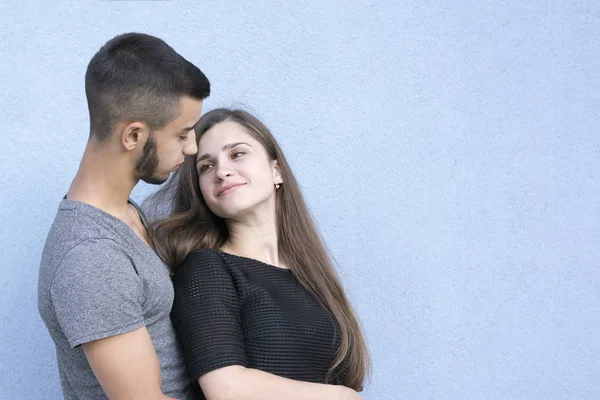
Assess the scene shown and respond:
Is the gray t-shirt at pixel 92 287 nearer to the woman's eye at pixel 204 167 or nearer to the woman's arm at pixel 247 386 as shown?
the woman's arm at pixel 247 386

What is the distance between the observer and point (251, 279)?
2.00 m

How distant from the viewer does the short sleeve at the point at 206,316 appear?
1.77m

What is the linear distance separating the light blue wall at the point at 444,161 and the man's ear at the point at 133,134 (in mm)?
793

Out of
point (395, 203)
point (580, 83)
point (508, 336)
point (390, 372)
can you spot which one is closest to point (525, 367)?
point (508, 336)

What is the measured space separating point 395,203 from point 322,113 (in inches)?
14.5

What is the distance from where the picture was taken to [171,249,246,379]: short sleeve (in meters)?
1.77

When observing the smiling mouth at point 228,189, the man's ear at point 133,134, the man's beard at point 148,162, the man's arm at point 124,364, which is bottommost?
the man's arm at point 124,364

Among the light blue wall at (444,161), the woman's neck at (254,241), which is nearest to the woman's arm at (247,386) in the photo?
the woman's neck at (254,241)

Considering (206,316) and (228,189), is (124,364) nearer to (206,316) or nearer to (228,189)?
(206,316)

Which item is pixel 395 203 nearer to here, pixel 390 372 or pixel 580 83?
pixel 390 372

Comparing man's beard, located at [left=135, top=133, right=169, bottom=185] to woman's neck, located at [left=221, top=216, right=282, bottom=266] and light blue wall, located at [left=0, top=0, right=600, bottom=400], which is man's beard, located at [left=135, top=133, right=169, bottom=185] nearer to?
woman's neck, located at [left=221, top=216, right=282, bottom=266]

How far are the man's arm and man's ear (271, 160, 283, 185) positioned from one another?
76 centimetres

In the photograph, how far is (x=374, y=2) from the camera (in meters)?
2.56

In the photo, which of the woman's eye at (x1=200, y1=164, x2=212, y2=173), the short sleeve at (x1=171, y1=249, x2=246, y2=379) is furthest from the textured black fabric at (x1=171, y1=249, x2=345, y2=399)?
the woman's eye at (x1=200, y1=164, x2=212, y2=173)
